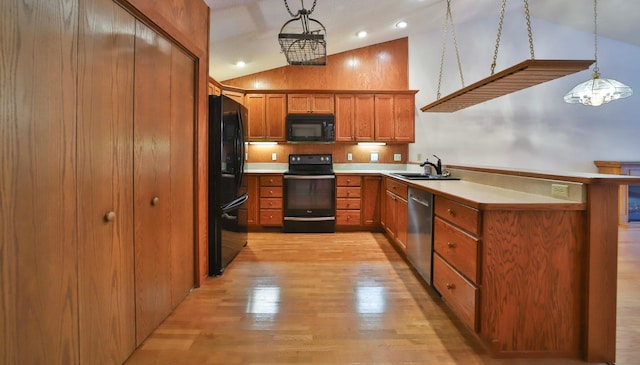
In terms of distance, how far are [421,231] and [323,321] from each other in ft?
3.68

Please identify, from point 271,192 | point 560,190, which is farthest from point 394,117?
point 560,190

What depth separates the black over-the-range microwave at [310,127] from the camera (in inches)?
183

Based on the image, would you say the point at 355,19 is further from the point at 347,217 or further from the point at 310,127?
the point at 347,217

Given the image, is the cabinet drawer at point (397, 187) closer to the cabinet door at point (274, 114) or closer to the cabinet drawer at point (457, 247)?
the cabinet drawer at point (457, 247)

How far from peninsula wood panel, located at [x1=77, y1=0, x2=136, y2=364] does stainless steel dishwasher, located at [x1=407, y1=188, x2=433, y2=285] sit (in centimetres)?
198

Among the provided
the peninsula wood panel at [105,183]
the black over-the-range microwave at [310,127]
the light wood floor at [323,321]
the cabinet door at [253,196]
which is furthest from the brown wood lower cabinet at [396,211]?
the peninsula wood panel at [105,183]

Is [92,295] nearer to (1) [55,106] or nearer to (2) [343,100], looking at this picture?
(1) [55,106]

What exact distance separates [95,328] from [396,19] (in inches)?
178

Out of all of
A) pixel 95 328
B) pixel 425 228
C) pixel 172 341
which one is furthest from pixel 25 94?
pixel 425 228

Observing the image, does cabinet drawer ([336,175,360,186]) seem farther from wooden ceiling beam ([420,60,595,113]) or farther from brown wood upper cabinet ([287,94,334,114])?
wooden ceiling beam ([420,60,595,113])

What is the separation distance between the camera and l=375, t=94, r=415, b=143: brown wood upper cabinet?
4730 millimetres

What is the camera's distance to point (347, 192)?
14.6ft

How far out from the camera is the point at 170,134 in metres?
2.02

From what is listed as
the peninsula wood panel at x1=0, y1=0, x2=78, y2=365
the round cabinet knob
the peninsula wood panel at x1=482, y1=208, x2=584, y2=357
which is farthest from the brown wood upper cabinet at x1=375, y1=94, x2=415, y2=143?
the peninsula wood panel at x1=0, y1=0, x2=78, y2=365
